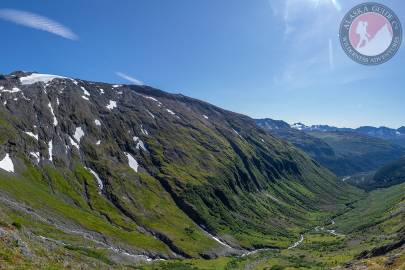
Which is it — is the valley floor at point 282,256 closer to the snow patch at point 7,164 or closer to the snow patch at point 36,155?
the snow patch at point 7,164

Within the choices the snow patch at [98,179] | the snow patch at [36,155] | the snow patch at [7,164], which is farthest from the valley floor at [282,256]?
the snow patch at [98,179]

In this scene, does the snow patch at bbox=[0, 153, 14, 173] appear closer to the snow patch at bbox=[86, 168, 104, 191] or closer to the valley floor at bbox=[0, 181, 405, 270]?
the valley floor at bbox=[0, 181, 405, 270]

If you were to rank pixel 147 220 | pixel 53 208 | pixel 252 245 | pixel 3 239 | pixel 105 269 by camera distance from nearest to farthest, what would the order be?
pixel 3 239 → pixel 105 269 → pixel 53 208 → pixel 147 220 → pixel 252 245

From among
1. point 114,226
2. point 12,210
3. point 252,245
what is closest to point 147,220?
point 114,226

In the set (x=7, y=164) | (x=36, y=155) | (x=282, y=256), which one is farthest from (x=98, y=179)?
(x=282, y=256)

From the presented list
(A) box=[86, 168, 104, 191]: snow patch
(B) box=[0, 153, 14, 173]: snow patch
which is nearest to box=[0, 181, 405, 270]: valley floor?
(B) box=[0, 153, 14, 173]: snow patch

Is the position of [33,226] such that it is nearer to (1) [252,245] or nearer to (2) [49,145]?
(2) [49,145]

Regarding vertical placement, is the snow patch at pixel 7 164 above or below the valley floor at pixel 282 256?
above

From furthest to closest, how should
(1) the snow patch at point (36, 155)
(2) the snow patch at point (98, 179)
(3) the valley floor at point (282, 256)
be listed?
(2) the snow patch at point (98, 179), (1) the snow patch at point (36, 155), (3) the valley floor at point (282, 256)

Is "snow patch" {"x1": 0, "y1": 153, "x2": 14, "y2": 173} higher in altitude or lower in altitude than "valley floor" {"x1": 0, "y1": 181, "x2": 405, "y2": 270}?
higher
